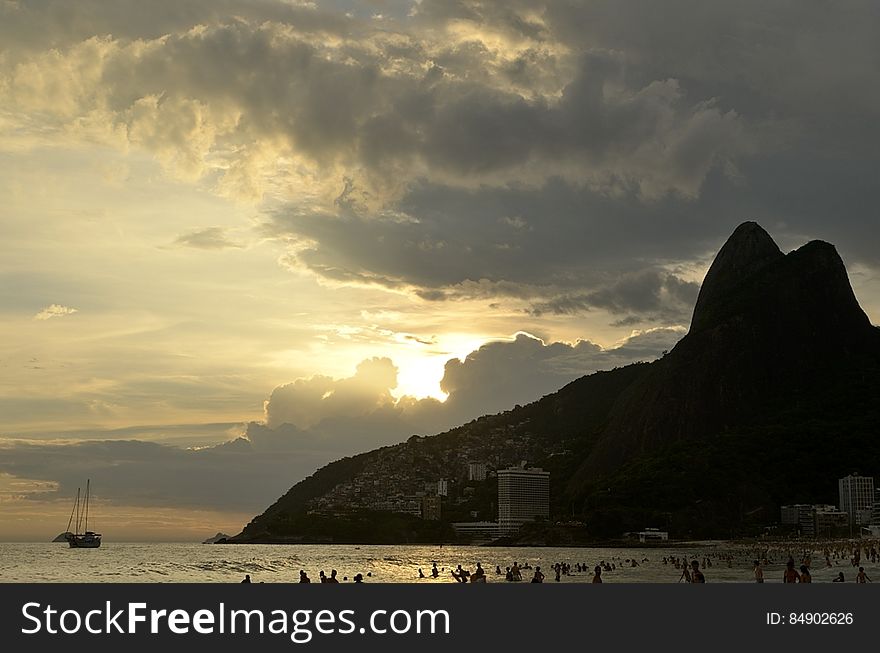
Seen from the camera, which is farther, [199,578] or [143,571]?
[143,571]
